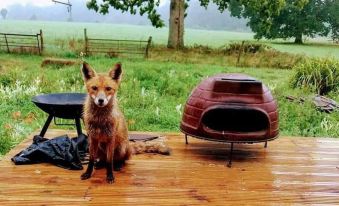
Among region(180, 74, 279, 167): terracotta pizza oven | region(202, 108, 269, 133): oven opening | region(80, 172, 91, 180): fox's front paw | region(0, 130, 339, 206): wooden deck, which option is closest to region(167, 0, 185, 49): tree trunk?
region(202, 108, 269, 133): oven opening

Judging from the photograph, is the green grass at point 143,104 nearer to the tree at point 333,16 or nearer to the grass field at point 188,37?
the grass field at point 188,37

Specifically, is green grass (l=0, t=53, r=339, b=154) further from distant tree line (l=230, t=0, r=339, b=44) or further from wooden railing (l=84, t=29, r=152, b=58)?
distant tree line (l=230, t=0, r=339, b=44)

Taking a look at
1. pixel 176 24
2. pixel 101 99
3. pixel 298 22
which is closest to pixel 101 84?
pixel 101 99

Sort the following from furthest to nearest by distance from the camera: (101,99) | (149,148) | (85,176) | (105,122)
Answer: (149,148)
(85,176)
(105,122)
(101,99)

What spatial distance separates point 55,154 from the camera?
4.40m

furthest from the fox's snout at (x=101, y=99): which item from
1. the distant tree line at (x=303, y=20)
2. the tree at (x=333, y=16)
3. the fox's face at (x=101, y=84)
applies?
the tree at (x=333, y=16)

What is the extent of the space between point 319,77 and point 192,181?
23.1 feet

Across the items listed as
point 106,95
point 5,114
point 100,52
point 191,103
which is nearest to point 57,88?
point 5,114

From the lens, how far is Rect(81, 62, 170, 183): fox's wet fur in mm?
3590

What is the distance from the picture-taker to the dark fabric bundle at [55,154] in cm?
429

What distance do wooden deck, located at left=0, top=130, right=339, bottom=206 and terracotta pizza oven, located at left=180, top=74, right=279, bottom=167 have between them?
321mm

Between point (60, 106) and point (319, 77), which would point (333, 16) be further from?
point (60, 106)

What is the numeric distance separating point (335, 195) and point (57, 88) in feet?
21.6

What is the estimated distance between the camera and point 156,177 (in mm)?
4070
